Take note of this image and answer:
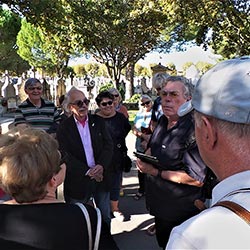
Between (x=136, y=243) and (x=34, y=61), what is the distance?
45150 millimetres

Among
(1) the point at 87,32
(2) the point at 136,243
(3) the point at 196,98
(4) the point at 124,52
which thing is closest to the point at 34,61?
(4) the point at 124,52

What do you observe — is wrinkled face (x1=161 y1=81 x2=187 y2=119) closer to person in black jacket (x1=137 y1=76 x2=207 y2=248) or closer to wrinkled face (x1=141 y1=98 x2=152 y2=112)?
person in black jacket (x1=137 y1=76 x2=207 y2=248)

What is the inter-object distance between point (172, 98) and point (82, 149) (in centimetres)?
134

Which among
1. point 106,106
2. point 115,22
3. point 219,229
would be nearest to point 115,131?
point 106,106

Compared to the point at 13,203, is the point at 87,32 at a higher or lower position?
higher

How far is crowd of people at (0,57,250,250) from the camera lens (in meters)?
0.98

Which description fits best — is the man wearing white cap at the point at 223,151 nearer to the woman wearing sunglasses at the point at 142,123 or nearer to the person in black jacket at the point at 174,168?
the person in black jacket at the point at 174,168

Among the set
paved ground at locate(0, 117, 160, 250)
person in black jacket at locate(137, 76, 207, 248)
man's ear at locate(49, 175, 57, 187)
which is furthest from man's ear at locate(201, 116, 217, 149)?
paved ground at locate(0, 117, 160, 250)

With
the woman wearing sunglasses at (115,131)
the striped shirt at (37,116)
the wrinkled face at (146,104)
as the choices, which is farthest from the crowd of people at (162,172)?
the wrinkled face at (146,104)

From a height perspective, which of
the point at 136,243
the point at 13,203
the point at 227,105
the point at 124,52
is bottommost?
the point at 136,243

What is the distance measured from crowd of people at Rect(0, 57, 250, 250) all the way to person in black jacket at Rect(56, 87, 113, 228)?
0.04 ft

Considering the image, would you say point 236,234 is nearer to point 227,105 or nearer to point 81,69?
point 227,105

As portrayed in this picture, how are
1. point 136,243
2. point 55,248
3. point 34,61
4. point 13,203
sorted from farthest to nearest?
point 34,61 → point 136,243 → point 13,203 → point 55,248

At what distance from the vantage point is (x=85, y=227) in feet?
5.68
